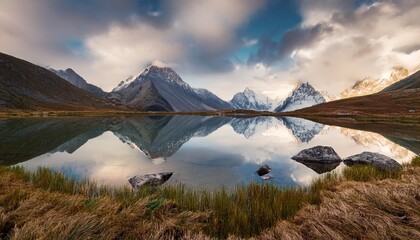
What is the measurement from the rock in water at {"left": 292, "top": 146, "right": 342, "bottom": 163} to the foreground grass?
14.4 meters

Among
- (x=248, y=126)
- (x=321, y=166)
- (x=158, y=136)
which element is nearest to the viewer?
(x=321, y=166)

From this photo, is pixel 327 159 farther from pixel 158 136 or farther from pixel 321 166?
pixel 158 136

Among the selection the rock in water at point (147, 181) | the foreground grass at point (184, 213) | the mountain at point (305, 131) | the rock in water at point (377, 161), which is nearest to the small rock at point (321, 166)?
the rock in water at point (377, 161)

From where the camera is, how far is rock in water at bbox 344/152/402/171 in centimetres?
1806

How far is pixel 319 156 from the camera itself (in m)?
26.4

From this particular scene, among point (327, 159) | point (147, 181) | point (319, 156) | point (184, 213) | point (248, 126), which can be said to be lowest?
point (147, 181)

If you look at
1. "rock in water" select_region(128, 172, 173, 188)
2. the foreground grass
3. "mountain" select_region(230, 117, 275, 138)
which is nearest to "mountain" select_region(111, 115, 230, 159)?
"mountain" select_region(230, 117, 275, 138)

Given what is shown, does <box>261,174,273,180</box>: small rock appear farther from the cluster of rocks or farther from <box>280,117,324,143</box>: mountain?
<box>280,117,324,143</box>: mountain

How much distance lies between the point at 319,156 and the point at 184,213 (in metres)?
21.0

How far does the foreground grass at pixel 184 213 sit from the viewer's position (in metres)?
6.39

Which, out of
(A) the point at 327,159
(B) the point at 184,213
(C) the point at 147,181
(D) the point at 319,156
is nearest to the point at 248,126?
(D) the point at 319,156

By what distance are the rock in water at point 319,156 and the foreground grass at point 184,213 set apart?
14418mm

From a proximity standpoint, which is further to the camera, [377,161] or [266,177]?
[377,161]

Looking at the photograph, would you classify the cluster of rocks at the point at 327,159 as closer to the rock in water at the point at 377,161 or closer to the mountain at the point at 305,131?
the rock in water at the point at 377,161
